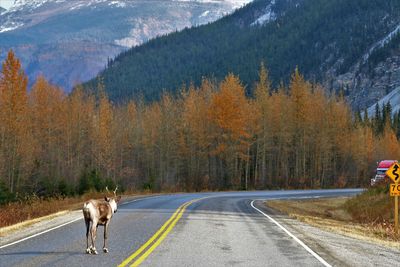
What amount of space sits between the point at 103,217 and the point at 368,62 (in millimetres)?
154758

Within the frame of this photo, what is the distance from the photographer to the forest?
160ft

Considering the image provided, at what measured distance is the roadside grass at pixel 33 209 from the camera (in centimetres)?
2372

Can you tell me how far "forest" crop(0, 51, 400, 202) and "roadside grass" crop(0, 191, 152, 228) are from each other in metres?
9.85

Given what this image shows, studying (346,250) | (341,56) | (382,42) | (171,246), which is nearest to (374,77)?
(382,42)

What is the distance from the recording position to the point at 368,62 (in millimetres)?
157625

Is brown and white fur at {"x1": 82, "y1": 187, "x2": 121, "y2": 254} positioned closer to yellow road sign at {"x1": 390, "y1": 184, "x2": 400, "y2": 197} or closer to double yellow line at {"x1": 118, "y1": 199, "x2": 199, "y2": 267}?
double yellow line at {"x1": 118, "y1": 199, "x2": 199, "y2": 267}

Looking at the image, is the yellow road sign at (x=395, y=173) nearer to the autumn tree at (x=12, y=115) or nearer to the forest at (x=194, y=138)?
the forest at (x=194, y=138)

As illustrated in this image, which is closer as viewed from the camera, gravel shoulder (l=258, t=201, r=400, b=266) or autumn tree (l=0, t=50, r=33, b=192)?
gravel shoulder (l=258, t=201, r=400, b=266)

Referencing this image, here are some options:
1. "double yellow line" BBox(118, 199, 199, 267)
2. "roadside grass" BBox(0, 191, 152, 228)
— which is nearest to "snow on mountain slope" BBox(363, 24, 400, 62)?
"roadside grass" BBox(0, 191, 152, 228)

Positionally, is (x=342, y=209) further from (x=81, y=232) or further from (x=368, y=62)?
(x=368, y=62)

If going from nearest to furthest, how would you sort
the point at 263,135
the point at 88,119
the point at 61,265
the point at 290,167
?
the point at 61,265 < the point at 263,135 < the point at 88,119 < the point at 290,167

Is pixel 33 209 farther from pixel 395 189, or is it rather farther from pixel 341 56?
pixel 341 56

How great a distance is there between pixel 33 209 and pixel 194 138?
33.9m

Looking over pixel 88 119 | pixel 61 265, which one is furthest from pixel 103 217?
pixel 88 119
